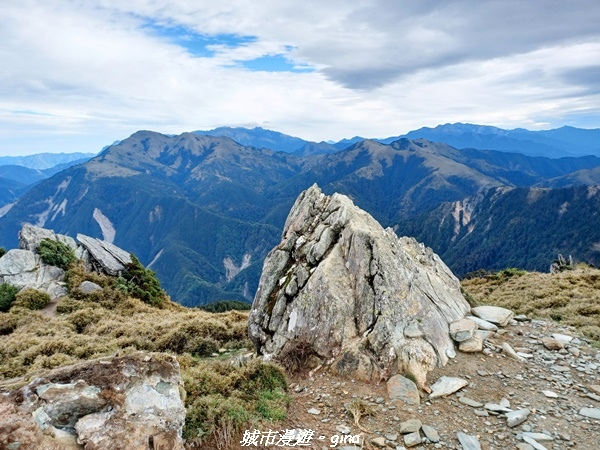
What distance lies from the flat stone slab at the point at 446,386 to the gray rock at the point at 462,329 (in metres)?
2.39

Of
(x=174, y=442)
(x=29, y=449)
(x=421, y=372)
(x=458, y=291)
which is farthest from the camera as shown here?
(x=458, y=291)

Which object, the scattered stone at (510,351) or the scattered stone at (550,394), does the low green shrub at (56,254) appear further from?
the scattered stone at (550,394)

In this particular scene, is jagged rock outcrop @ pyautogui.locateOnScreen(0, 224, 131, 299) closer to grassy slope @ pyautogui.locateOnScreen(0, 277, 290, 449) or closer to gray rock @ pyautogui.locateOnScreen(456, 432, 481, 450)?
grassy slope @ pyautogui.locateOnScreen(0, 277, 290, 449)

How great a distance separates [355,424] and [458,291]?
10689mm

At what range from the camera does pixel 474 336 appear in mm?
13812

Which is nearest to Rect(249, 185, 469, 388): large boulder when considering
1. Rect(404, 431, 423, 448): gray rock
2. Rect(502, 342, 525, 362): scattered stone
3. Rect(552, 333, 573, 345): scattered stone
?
Rect(502, 342, 525, 362): scattered stone

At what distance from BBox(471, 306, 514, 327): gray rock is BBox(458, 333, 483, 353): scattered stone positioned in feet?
9.71

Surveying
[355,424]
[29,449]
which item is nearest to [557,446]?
[355,424]

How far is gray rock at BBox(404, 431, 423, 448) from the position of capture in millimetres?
9109

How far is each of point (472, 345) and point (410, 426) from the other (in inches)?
202

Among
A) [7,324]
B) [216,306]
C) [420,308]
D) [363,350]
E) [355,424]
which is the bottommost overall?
[216,306]

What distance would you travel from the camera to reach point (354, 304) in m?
14.2

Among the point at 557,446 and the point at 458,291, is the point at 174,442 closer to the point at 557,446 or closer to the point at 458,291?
the point at 557,446

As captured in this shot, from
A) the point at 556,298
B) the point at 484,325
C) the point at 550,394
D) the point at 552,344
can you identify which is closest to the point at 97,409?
the point at 550,394
